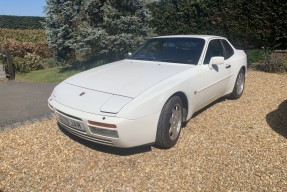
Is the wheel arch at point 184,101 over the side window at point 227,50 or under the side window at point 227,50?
under

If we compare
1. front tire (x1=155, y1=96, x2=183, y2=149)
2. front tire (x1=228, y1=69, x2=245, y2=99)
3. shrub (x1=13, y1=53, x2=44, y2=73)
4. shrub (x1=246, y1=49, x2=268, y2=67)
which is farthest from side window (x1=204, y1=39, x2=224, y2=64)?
shrub (x1=13, y1=53, x2=44, y2=73)

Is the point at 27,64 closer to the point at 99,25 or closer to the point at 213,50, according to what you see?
the point at 99,25

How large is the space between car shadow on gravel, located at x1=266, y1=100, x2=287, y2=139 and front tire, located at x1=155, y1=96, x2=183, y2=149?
1735 mm

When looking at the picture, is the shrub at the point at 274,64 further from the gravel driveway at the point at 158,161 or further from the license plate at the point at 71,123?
the license plate at the point at 71,123

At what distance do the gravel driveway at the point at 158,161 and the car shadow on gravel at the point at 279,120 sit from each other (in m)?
0.02

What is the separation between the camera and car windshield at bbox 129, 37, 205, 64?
15.7 feet

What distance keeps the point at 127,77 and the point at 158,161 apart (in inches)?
49.7

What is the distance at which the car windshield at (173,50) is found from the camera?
15.7 ft

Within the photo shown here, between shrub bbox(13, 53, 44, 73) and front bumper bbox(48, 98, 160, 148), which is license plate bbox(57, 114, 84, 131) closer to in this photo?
front bumper bbox(48, 98, 160, 148)

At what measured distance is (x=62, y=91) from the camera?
401cm

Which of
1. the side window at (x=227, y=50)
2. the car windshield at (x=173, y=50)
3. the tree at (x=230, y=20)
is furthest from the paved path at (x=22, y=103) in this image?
the tree at (x=230, y=20)

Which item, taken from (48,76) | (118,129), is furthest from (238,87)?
(48,76)

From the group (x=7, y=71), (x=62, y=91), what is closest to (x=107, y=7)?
(x=7, y=71)

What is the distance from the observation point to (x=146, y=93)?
350cm
